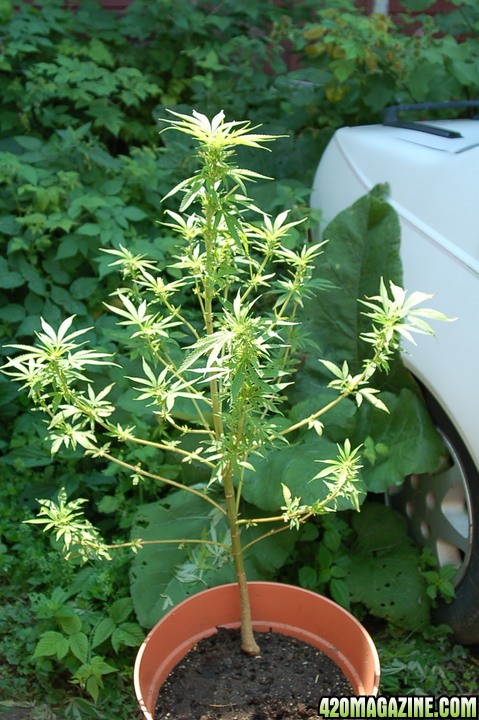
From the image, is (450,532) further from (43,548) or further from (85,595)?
(43,548)

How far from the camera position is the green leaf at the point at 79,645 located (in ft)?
7.82

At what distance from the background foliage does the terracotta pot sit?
1.04ft

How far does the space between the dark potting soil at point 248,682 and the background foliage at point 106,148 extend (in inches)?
13.3

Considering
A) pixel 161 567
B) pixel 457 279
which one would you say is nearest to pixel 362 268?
pixel 457 279

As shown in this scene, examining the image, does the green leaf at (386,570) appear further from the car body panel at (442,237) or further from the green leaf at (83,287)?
the green leaf at (83,287)

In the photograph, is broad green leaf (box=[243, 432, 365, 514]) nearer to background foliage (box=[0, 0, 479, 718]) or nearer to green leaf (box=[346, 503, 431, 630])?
background foliage (box=[0, 0, 479, 718])

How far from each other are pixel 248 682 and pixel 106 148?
2.93m

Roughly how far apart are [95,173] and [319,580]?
213cm

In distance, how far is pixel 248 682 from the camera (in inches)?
84.0

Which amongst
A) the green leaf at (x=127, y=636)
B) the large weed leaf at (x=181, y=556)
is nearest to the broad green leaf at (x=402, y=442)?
the large weed leaf at (x=181, y=556)

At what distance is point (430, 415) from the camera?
258cm

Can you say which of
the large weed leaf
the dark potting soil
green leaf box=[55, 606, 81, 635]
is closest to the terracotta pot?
the dark potting soil

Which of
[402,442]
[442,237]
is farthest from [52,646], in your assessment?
[442,237]

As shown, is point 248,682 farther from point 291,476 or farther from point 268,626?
point 291,476
